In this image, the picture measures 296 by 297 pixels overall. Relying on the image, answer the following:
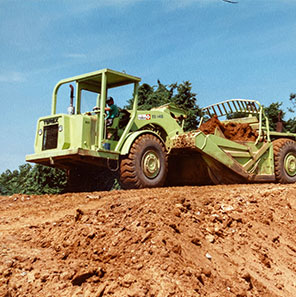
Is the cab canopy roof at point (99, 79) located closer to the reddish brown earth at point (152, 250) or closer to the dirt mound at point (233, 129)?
the dirt mound at point (233, 129)

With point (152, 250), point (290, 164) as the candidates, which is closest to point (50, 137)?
point (152, 250)

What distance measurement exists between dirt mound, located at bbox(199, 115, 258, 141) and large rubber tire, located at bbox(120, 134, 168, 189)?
1830mm

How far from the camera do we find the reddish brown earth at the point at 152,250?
420 centimetres

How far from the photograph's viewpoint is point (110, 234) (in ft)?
16.3

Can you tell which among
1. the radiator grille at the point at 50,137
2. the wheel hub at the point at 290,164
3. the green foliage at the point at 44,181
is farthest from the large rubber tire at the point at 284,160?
the green foliage at the point at 44,181

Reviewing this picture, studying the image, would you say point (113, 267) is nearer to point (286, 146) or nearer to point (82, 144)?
point (82, 144)

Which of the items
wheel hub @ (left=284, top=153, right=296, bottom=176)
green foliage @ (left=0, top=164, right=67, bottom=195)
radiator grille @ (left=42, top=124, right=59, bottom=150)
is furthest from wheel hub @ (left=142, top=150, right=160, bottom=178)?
green foliage @ (left=0, top=164, right=67, bottom=195)

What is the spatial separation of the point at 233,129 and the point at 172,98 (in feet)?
23.1

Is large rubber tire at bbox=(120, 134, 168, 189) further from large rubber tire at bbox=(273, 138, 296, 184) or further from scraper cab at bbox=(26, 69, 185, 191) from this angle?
large rubber tire at bbox=(273, 138, 296, 184)

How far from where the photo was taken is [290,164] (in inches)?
479

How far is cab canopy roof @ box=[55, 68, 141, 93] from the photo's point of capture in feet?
30.2

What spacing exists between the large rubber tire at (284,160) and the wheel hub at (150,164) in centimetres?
396

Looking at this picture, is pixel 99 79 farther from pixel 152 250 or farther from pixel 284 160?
pixel 152 250

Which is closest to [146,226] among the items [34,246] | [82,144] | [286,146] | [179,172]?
[34,246]
